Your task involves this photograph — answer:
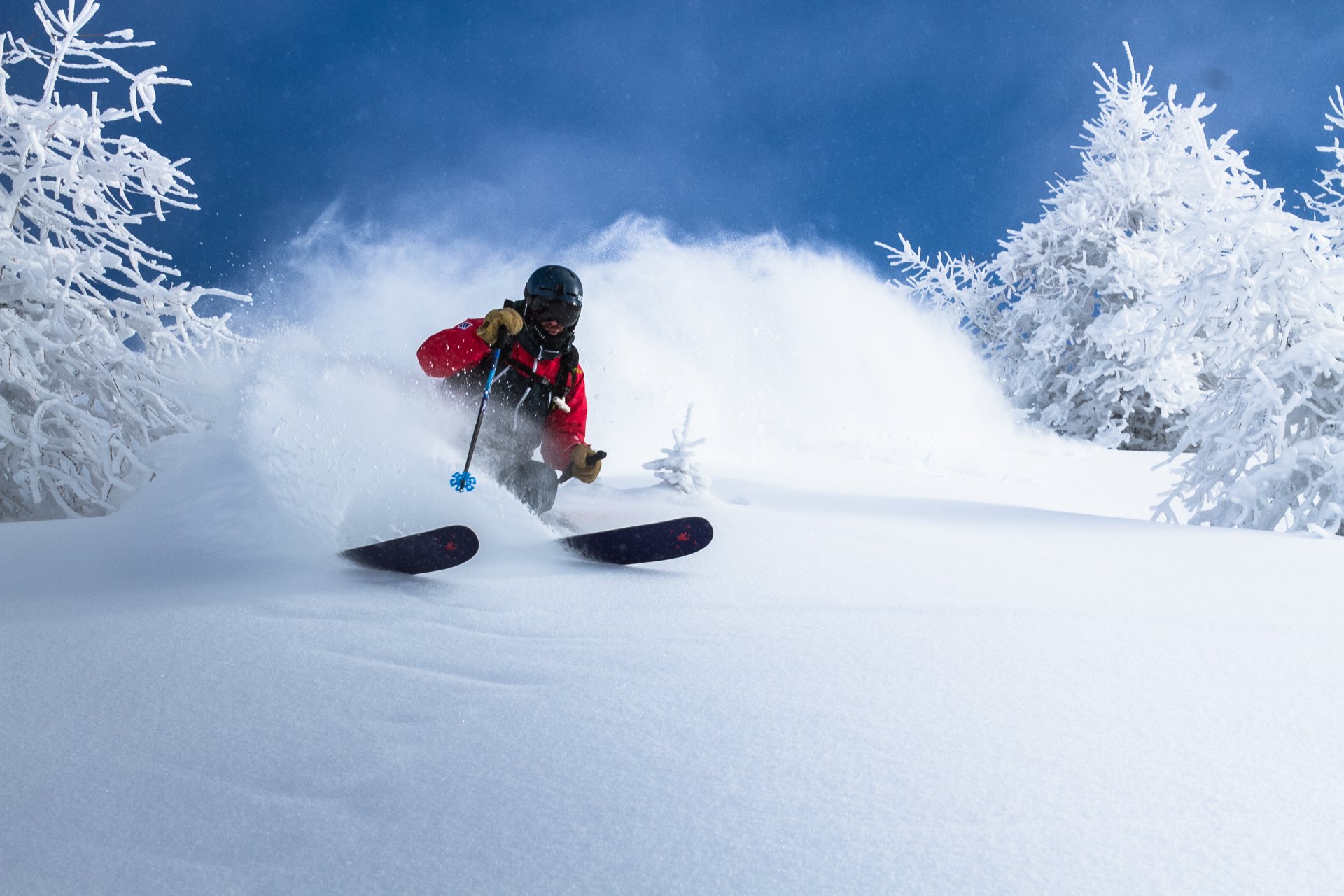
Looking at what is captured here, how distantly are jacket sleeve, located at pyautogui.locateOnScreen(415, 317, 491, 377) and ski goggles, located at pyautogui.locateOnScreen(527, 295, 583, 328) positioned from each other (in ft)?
0.93

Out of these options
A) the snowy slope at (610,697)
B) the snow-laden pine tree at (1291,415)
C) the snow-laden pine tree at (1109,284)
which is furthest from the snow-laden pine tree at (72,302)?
the snow-laden pine tree at (1109,284)

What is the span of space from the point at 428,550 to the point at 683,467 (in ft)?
9.00

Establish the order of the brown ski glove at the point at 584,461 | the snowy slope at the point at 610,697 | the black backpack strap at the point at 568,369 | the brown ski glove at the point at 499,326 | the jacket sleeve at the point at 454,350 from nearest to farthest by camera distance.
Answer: the snowy slope at the point at 610,697, the brown ski glove at the point at 499,326, the brown ski glove at the point at 584,461, the jacket sleeve at the point at 454,350, the black backpack strap at the point at 568,369

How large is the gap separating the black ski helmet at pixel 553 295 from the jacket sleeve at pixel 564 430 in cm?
43

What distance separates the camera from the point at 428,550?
9.73 feet

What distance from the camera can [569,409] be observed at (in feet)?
14.3

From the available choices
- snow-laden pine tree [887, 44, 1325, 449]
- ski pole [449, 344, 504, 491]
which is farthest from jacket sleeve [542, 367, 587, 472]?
snow-laden pine tree [887, 44, 1325, 449]

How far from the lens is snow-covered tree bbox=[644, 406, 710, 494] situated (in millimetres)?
5500

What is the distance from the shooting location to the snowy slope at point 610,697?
127 cm

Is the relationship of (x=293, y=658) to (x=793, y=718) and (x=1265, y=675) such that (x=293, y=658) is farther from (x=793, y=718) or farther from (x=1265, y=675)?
(x=1265, y=675)

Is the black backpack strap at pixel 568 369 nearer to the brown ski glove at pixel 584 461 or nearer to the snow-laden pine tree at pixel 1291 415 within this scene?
the brown ski glove at pixel 584 461

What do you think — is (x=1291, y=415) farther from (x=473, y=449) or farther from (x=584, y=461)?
(x=473, y=449)

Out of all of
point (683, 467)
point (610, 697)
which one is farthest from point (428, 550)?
point (683, 467)

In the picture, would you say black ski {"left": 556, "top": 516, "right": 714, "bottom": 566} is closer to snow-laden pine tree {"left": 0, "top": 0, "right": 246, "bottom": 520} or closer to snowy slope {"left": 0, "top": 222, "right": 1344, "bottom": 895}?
snowy slope {"left": 0, "top": 222, "right": 1344, "bottom": 895}
